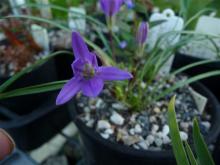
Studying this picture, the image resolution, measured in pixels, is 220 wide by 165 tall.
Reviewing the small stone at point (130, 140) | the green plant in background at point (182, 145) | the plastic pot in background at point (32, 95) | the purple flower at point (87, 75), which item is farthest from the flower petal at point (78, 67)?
the plastic pot in background at point (32, 95)

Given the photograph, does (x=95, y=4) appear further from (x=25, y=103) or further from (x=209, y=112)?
(x=209, y=112)

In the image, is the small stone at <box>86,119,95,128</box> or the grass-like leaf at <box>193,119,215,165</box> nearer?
the grass-like leaf at <box>193,119,215,165</box>

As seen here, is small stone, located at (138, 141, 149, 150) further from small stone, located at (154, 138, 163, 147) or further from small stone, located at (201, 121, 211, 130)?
small stone, located at (201, 121, 211, 130)

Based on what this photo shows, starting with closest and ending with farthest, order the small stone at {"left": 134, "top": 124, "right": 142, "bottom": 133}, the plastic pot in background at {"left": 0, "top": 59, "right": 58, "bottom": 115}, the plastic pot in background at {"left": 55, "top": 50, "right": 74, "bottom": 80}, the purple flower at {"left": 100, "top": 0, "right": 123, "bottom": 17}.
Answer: the purple flower at {"left": 100, "top": 0, "right": 123, "bottom": 17} → the small stone at {"left": 134, "top": 124, "right": 142, "bottom": 133} → the plastic pot in background at {"left": 0, "top": 59, "right": 58, "bottom": 115} → the plastic pot in background at {"left": 55, "top": 50, "right": 74, "bottom": 80}

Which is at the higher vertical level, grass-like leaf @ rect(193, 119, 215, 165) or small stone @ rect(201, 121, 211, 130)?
grass-like leaf @ rect(193, 119, 215, 165)

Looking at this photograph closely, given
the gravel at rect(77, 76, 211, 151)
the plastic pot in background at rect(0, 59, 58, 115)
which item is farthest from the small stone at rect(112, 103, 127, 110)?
the plastic pot in background at rect(0, 59, 58, 115)

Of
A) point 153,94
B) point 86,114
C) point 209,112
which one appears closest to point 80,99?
point 86,114

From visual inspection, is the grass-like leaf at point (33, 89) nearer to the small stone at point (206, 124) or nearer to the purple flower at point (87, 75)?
the purple flower at point (87, 75)
